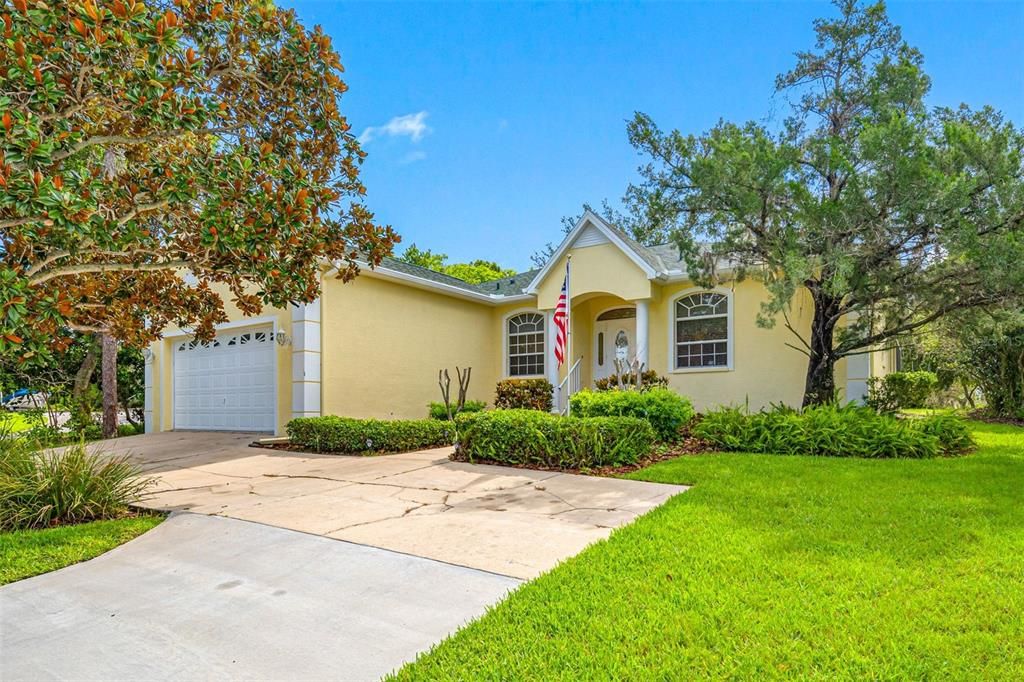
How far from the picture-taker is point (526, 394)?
14.1 meters

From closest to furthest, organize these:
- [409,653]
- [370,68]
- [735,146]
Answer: [409,653]
[735,146]
[370,68]

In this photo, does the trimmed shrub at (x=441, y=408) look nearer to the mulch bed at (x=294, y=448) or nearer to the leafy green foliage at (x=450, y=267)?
the mulch bed at (x=294, y=448)

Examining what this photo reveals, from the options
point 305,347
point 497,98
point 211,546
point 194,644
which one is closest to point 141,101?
point 211,546

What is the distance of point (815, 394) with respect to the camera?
34.3 ft

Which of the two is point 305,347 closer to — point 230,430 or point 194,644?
point 230,430

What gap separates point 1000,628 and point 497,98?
1376 cm

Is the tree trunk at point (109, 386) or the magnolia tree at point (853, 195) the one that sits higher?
the magnolia tree at point (853, 195)

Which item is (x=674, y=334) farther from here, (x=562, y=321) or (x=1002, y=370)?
(x=1002, y=370)

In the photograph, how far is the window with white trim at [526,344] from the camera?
619 inches

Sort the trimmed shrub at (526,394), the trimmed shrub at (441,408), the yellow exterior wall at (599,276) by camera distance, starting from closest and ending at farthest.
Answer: the yellow exterior wall at (599,276), the trimmed shrub at (441,408), the trimmed shrub at (526,394)

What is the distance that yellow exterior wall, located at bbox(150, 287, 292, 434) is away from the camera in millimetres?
12219

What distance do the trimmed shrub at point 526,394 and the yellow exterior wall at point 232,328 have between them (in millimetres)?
5068

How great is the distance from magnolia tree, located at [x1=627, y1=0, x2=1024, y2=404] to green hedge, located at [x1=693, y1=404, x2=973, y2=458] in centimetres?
174

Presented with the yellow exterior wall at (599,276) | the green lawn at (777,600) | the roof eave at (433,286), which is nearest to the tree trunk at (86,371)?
the roof eave at (433,286)
